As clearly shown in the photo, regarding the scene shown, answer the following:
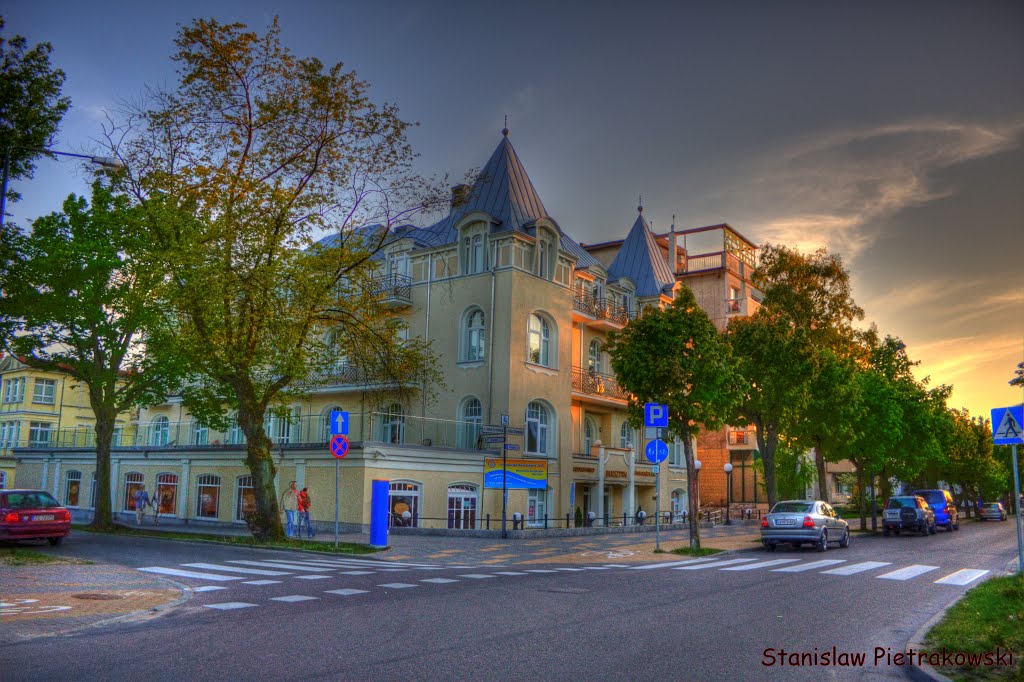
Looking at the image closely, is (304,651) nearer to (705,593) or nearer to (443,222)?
(705,593)

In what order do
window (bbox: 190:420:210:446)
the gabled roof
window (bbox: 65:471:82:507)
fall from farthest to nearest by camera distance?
the gabled roof → window (bbox: 65:471:82:507) → window (bbox: 190:420:210:446)

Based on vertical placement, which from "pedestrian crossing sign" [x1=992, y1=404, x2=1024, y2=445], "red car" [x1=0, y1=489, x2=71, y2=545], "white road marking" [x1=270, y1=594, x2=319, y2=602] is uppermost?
"pedestrian crossing sign" [x1=992, y1=404, x2=1024, y2=445]

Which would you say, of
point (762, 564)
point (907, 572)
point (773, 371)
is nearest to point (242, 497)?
point (773, 371)

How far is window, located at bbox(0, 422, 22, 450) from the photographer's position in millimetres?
63656

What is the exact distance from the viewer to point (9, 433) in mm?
64438

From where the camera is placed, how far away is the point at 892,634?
991cm

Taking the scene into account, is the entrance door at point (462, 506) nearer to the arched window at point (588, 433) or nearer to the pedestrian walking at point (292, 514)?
the pedestrian walking at point (292, 514)

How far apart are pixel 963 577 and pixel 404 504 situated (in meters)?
19.3

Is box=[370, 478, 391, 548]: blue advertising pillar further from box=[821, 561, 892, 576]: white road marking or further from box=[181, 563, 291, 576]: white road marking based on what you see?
box=[821, 561, 892, 576]: white road marking

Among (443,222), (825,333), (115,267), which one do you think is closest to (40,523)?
(115,267)

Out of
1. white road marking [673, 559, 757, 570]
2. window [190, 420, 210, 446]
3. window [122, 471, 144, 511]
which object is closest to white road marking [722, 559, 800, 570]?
white road marking [673, 559, 757, 570]

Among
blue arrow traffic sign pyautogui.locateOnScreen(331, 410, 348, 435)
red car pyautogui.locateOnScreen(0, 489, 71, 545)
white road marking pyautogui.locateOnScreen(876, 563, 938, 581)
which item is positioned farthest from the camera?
blue arrow traffic sign pyautogui.locateOnScreen(331, 410, 348, 435)

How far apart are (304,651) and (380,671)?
1.19 m

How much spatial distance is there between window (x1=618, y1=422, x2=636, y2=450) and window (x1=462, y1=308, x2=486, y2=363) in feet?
36.9
